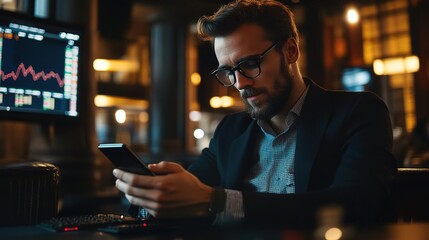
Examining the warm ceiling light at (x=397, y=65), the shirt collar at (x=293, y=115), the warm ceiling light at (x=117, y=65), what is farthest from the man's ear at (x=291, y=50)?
the warm ceiling light at (x=117, y=65)

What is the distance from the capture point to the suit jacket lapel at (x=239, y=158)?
1.63m

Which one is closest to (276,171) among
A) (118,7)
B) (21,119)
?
(21,119)

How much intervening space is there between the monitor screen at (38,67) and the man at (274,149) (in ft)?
2.22

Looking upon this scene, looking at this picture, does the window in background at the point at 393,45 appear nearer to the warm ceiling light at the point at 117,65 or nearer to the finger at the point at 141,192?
the warm ceiling light at the point at 117,65

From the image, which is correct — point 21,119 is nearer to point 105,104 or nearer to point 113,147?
point 113,147

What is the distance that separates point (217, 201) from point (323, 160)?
0.48 metres

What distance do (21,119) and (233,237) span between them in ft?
4.24

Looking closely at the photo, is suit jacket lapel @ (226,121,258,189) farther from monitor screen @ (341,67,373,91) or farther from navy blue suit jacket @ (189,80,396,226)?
monitor screen @ (341,67,373,91)

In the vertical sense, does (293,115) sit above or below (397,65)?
below

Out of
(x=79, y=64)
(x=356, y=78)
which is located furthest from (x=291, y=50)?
(x=356, y=78)

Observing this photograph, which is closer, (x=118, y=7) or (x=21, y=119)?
(x=21, y=119)

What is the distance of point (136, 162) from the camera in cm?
111

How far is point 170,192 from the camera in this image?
1.06 metres

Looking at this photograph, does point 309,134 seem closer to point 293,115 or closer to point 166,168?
point 293,115
